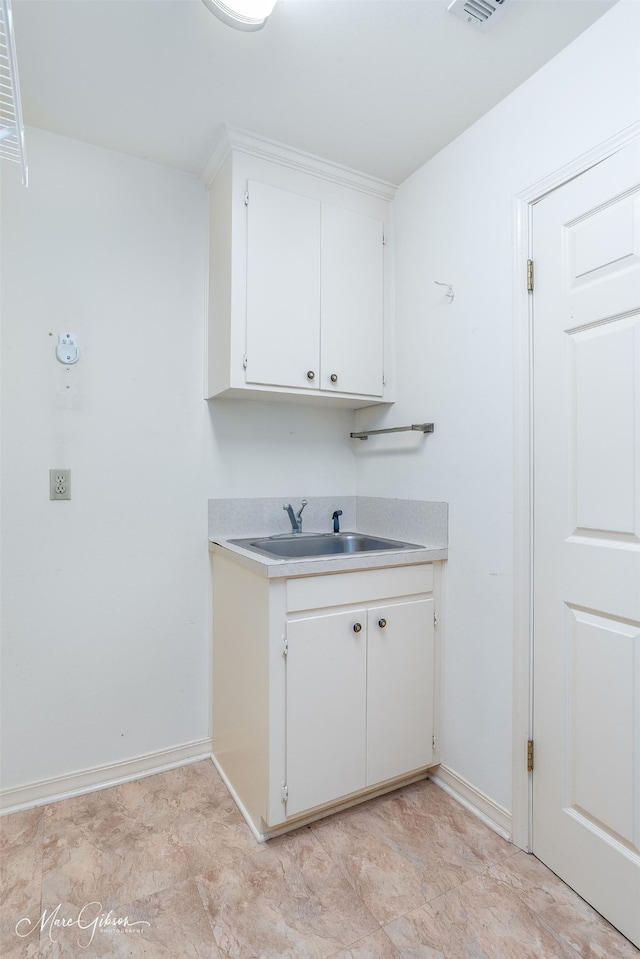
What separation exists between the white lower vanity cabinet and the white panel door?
0.45 metres

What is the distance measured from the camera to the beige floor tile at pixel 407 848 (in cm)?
137

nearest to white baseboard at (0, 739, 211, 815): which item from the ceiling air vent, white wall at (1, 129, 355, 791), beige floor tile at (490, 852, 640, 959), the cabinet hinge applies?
white wall at (1, 129, 355, 791)

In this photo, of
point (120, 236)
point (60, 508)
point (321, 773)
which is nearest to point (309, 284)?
point (120, 236)

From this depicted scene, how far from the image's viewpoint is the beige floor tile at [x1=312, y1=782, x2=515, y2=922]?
1.37 m

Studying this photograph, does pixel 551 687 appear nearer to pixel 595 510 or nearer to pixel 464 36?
pixel 595 510

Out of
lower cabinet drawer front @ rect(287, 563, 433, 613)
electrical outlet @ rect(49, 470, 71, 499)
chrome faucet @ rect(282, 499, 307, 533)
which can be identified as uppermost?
electrical outlet @ rect(49, 470, 71, 499)

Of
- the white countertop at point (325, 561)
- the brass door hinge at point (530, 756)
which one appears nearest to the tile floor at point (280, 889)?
the brass door hinge at point (530, 756)

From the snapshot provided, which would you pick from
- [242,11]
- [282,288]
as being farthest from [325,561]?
[242,11]

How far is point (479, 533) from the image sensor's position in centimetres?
173

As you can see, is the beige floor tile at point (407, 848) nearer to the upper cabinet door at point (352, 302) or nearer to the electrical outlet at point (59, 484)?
the electrical outlet at point (59, 484)

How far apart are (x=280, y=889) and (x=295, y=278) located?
210cm

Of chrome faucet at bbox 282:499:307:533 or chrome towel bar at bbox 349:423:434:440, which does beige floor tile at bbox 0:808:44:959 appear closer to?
chrome faucet at bbox 282:499:307:533

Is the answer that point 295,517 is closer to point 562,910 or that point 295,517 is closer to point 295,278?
point 295,278

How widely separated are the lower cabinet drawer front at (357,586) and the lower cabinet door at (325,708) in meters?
0.05
